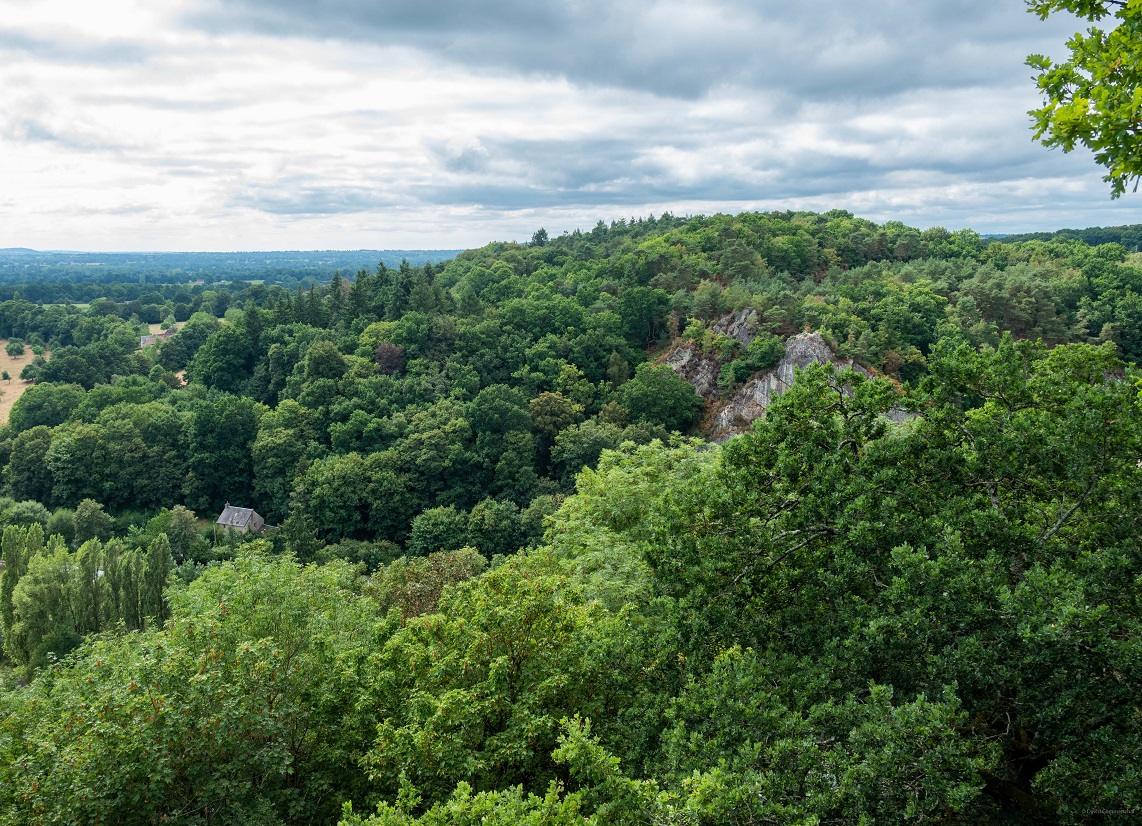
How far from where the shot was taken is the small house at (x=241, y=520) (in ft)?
179

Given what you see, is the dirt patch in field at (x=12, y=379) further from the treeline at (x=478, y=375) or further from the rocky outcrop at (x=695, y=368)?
the rocky outcrop at (x=695, y=368)

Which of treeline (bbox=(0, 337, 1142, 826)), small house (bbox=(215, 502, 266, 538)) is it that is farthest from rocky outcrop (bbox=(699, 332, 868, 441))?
small house (bbox=(215, 502, 266, 538))

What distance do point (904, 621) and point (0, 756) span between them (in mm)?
13851

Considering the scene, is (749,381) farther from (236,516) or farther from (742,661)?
(742,661)

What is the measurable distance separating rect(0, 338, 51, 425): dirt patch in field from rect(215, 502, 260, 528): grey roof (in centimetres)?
4533

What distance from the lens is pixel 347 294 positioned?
81.7 metres

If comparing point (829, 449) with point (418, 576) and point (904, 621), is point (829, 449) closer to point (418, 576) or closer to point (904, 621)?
point (904, 621)

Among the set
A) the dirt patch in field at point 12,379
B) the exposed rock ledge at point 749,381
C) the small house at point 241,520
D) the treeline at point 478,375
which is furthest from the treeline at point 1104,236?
the dirt patch in field at point 12,379

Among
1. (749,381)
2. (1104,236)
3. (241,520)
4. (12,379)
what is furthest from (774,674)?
(1104,236)

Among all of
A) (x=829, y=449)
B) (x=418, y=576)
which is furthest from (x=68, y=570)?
(x=829, y=449)

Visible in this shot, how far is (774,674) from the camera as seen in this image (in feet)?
32.8

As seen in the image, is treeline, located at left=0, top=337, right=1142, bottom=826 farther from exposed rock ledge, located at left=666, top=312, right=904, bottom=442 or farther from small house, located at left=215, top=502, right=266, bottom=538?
small house, located at left=215, top=502, right=266, bottom=538

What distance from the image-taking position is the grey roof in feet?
180

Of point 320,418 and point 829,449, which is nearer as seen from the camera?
point 829,449
